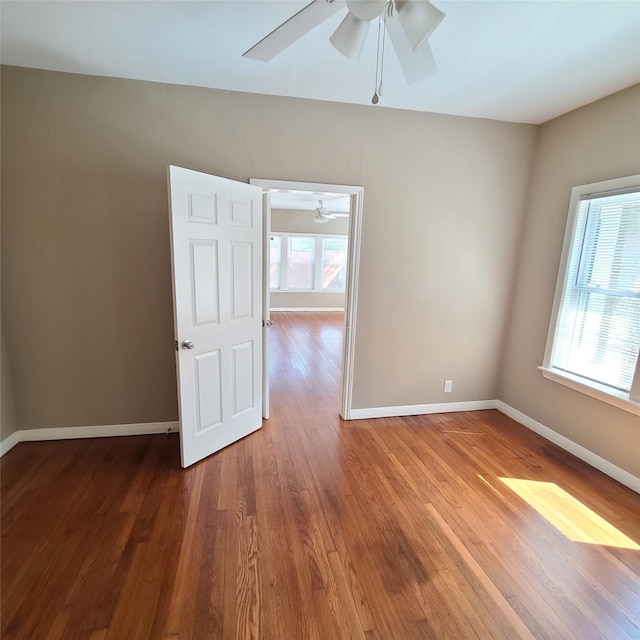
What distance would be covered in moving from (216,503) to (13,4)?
2.91m

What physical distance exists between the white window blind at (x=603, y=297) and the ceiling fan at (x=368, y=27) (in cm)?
200

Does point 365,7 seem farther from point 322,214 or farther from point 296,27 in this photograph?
point 322,214

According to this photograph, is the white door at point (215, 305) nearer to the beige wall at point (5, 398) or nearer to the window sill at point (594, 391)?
the beige wall at point (5, 398)

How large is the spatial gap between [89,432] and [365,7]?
3340 mm

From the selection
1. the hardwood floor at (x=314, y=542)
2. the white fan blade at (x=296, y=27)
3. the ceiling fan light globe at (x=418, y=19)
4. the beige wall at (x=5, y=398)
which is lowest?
the hardwood floor at (x=314, y=542)

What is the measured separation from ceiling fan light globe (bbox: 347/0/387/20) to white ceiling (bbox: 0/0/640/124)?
2.19 ft

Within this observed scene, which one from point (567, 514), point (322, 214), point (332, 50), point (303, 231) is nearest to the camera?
point (332, 50)

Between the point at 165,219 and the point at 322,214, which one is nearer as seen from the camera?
the point at 165,219

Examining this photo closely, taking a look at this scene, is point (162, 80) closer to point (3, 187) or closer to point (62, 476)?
point (3, 187)

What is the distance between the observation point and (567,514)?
2.11 meters

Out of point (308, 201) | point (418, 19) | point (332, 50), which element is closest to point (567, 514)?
point (418, 19)

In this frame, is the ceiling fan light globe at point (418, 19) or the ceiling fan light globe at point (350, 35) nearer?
the ceiling fan light globe at point (418, 19)

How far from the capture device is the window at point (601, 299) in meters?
2.40

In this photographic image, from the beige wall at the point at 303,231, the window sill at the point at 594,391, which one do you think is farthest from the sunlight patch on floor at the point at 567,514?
the beige wall at the point at 303,231
